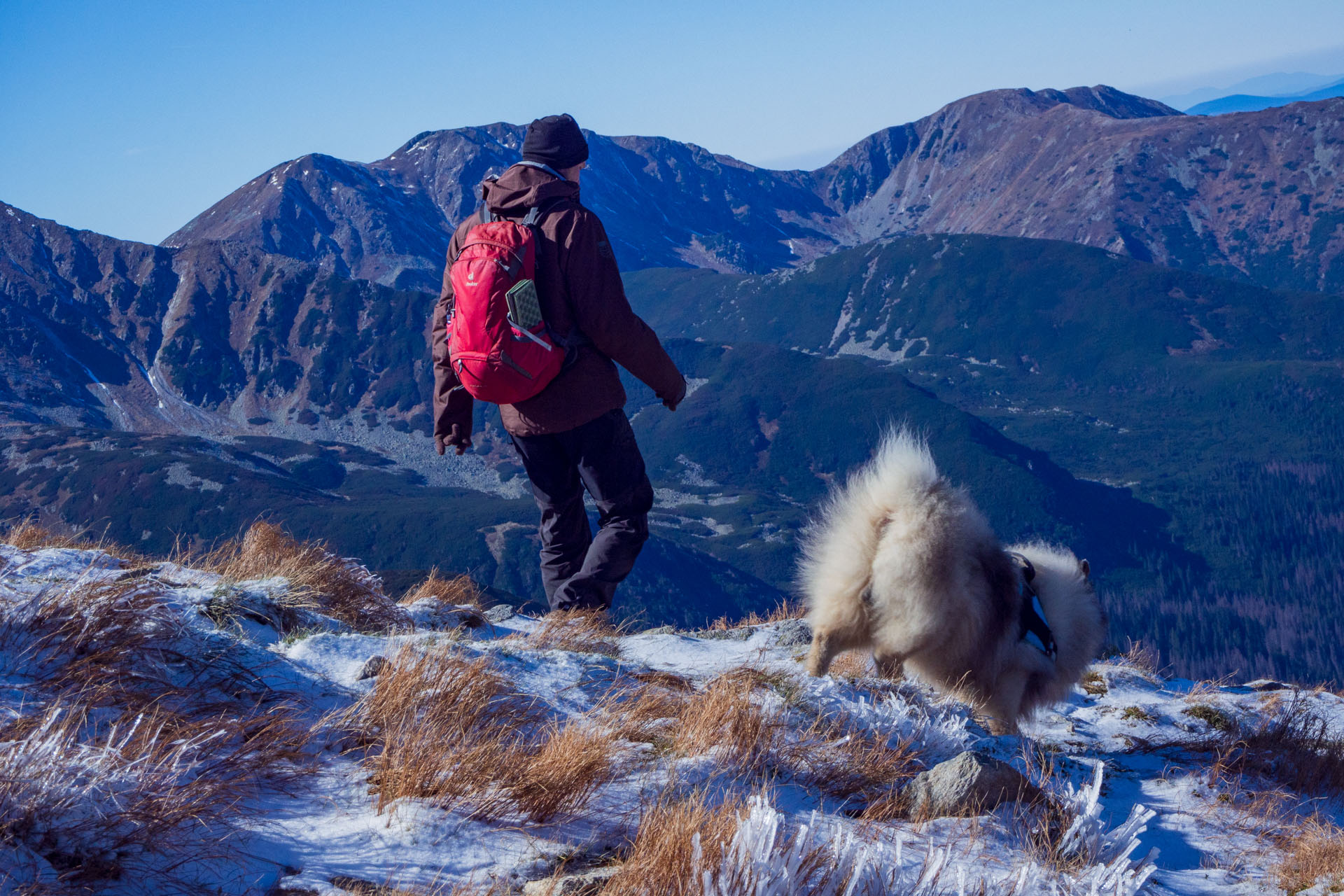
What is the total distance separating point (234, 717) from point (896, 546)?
139 inches

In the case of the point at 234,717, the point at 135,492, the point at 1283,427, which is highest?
the point at 234,717

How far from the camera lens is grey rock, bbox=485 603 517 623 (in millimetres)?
7648

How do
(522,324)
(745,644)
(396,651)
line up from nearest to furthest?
(396,651) < (522,324) < (745,644)

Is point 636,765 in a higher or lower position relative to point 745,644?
higher

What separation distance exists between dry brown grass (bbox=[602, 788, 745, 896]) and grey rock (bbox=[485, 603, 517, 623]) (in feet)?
16.2

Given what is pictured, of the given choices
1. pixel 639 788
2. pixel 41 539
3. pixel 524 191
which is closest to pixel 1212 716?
pixel 639 788

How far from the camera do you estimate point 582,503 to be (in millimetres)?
6609

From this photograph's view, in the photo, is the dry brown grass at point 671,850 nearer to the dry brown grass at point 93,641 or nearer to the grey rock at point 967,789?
the grey rock at point 967,789

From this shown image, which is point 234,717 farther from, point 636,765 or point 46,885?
point 636,765

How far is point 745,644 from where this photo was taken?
7.29 metres

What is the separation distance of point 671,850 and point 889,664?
351cm

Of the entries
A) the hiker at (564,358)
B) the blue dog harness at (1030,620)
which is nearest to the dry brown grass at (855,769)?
the blue dog harness at (1030,620)

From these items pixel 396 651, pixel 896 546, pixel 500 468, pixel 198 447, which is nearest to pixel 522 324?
pixel 396 651

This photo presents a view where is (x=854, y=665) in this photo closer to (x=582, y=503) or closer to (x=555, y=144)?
(x=582, y=503)
